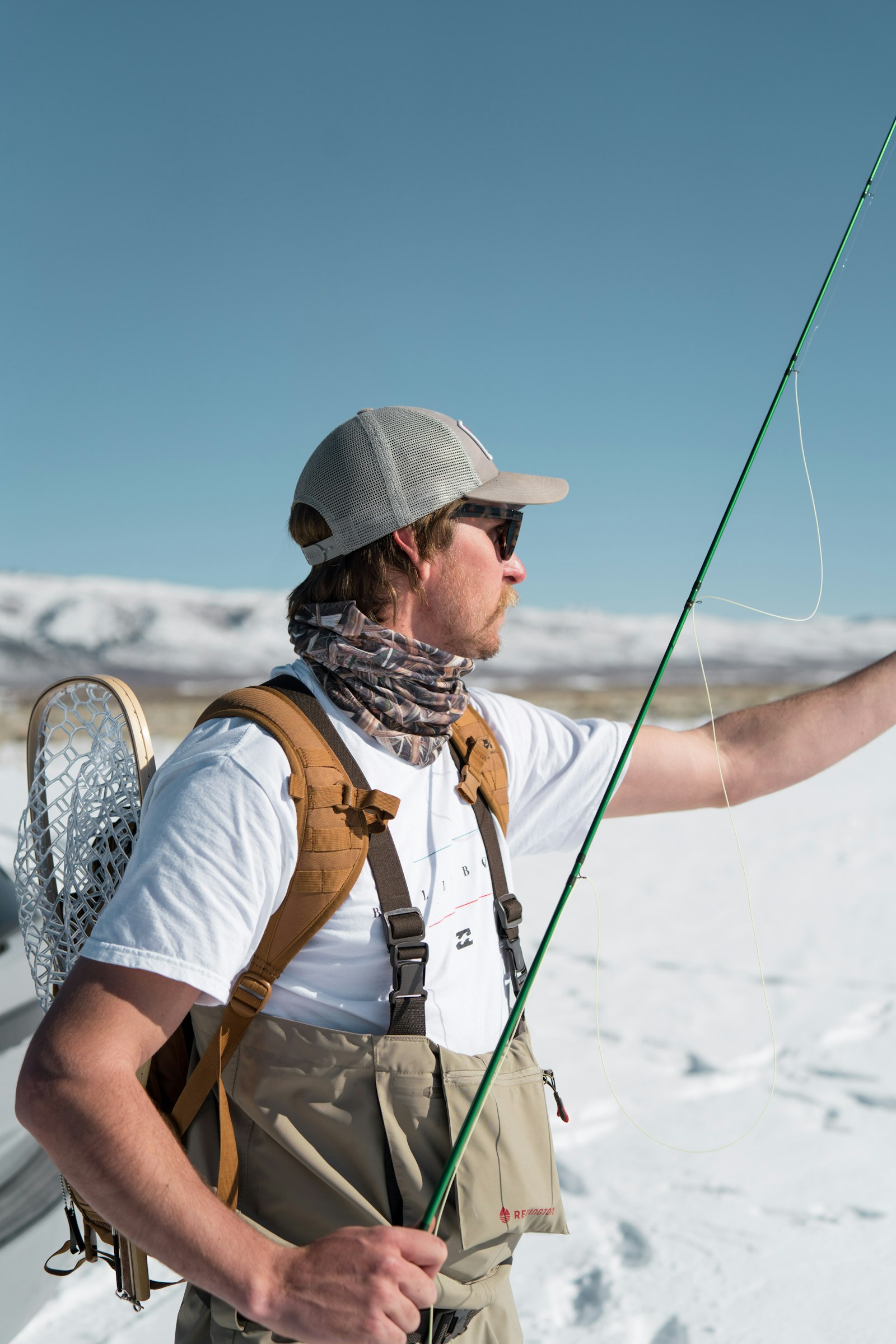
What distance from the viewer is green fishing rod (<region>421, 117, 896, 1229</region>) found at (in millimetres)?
1406

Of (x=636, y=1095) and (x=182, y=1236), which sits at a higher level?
(x=182, y=1236)

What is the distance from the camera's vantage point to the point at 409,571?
1.79m

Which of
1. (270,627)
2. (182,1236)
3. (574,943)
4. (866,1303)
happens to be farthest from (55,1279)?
(270,627)

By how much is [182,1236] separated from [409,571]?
1066 millimetres

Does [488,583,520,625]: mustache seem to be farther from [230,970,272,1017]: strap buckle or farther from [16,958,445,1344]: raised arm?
[16,958,445,1344]: raised arm

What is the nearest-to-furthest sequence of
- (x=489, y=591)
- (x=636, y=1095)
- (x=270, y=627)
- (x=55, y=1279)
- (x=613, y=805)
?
1. (x=489, y=591)
2. (x=613, y=805)
3. (x=55, y=1279)
4. (x=636, y=1095)
5. (x=270, y=627)

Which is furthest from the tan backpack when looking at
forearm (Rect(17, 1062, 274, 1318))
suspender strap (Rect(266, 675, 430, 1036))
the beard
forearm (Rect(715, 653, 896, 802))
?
forearm (Rect(715, 653, 896, 802))

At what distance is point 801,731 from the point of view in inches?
87.0

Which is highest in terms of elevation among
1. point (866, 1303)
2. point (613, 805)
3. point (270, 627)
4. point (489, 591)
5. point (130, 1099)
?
point (270, 627)

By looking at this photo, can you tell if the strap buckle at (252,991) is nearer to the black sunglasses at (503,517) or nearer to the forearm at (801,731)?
the black sunglasses at (503,517)

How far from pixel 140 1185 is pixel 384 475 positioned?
112 cm

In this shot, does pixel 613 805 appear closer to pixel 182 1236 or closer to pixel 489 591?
pixel 489 591

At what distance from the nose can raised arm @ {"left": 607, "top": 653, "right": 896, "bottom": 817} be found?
0.47 meters

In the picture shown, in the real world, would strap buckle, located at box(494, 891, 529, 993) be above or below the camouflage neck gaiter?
below
